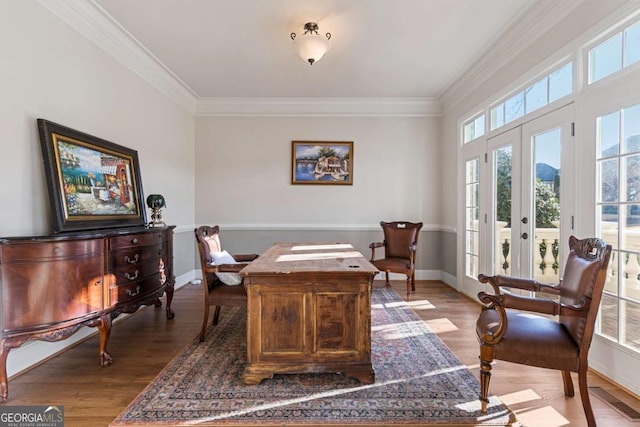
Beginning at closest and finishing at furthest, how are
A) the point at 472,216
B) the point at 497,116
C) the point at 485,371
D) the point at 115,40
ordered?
the point at 485,371 < the point at 115,40 < the point at 497,116 < the point at 472,216

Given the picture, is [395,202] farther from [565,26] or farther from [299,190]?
[565,26]

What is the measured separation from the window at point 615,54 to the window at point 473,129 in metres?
1.60

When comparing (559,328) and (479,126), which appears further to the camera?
(479,126)

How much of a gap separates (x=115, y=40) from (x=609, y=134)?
432 centimetres

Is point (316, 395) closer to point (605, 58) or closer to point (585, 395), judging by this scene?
point (585, 395)

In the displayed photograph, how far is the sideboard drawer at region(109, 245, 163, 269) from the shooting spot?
231 cm

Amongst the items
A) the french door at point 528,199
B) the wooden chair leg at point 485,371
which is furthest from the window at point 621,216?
the wooden chair leg at point 485,371

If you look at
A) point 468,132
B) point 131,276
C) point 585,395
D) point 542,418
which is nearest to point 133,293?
point 131,276

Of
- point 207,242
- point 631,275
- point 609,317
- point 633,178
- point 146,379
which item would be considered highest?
point 633,178

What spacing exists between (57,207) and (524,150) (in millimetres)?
4080

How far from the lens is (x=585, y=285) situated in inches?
63.1

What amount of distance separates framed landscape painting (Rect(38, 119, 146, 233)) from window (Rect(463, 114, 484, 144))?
4144 millimetres

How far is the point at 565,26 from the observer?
2.40m

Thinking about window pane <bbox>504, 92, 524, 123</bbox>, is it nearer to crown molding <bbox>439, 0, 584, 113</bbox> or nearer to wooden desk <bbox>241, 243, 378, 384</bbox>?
crown molding <bbox>439, 0, 584, 113</bbox>
